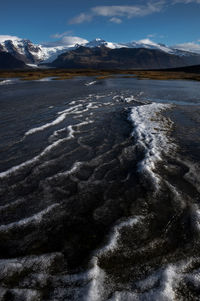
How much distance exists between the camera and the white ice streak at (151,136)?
9711 millimetres

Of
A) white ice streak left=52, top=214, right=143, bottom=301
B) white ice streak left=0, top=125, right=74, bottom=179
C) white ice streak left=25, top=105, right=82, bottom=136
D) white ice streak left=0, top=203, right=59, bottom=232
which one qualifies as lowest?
white ice streak left=52, top=214, right=143, bottom=301

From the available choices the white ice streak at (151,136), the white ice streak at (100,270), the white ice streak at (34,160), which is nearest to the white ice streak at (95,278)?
the white ice streak at (100,270)

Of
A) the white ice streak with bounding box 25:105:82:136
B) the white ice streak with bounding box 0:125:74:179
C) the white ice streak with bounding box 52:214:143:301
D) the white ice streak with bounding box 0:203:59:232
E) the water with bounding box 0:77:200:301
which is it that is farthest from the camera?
the white ice streak with bounding box 25:105:82:136

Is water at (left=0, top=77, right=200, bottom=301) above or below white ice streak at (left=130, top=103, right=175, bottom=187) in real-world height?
below

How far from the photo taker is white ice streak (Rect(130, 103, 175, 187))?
9711mm

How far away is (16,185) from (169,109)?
743 inches

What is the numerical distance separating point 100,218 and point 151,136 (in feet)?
28.2

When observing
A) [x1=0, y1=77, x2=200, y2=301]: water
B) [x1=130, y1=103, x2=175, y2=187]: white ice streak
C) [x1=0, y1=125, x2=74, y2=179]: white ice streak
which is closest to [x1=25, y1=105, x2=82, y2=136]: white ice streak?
[x1=0, y1=77, x2=200, y2=301]: water

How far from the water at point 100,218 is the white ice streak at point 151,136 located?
0.31 feet

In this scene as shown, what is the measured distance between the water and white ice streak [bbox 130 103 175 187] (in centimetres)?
10

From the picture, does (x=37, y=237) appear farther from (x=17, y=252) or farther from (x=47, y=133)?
(x=47, y=133)

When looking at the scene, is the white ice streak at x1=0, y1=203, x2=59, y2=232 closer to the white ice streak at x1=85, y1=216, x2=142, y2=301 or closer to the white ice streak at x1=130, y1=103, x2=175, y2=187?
the white ice streak at x1=85, y1=216, x2=142, y2=301

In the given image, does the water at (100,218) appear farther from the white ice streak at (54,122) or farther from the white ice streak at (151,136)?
the white ice streak at (54,122)

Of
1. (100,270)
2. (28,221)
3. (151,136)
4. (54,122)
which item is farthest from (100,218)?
(54,122)
